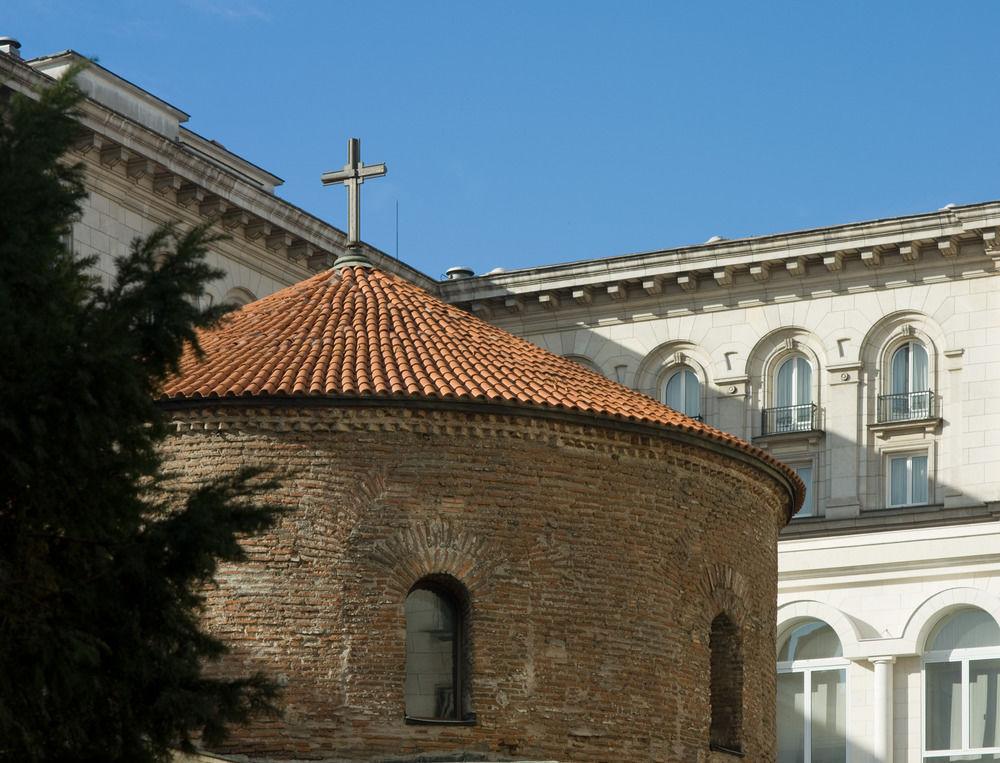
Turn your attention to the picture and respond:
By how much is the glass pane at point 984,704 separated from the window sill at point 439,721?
22956 mm

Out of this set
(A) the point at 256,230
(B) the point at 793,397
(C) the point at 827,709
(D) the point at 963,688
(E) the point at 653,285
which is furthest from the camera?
(E) the point at 653,285

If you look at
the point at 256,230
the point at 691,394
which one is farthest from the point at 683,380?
the point at 256,230

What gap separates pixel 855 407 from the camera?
49969 millimetres

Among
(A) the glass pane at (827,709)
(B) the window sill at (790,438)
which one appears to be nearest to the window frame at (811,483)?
(B) the window sill at (790,438)

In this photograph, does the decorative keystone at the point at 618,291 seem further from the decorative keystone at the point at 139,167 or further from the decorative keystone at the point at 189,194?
the decorative keystone at the point at 139,167

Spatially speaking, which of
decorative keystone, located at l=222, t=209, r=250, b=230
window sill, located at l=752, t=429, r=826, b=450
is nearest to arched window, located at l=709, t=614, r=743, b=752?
decorative keystone, located at l=222, t=209, r=250, b=230

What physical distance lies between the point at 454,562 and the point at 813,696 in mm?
23553

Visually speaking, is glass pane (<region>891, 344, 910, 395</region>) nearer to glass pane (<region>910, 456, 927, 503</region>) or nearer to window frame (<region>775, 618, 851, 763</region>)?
glass pane (<region>910, 456, 927, 503</region>)

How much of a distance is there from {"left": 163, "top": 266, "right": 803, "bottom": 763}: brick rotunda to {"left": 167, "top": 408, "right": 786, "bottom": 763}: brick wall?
2 cm

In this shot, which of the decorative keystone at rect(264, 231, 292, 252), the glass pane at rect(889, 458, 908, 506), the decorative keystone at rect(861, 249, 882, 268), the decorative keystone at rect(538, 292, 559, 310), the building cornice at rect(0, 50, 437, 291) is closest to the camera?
the building cornice at rect(0, 50, 437, 291)

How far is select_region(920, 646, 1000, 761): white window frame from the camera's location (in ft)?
→ 145

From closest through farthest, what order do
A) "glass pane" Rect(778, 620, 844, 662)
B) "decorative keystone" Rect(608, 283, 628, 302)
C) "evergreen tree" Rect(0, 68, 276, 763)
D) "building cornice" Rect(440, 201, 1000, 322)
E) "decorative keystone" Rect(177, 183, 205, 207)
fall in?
"evergreen tree" Rect(0, 68, 276, 763) → "decorative keystone" Rect(177, 183, 205, 207) → "glass pane" Rect(778, 620, 844, 662) → "building cornice" Rect(440, 201, 1000, 322) → "decorative keystone" Rect(608, 283, 628, 302)

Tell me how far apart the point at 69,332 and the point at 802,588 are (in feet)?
99.0

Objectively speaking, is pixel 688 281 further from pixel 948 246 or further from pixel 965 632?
pixel 965 632
